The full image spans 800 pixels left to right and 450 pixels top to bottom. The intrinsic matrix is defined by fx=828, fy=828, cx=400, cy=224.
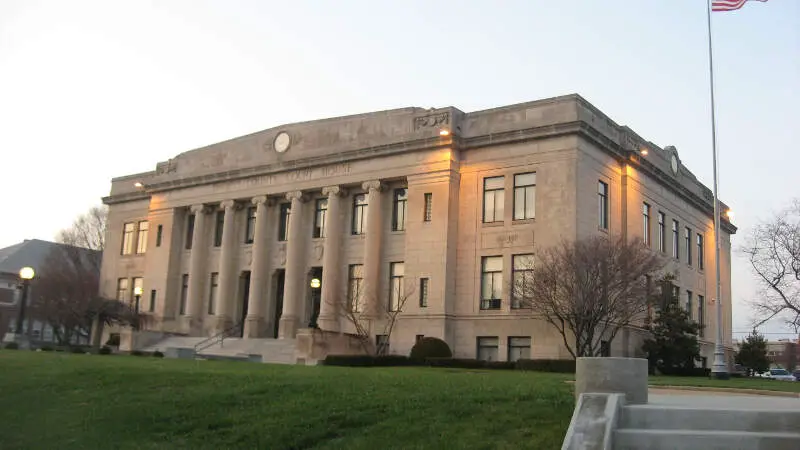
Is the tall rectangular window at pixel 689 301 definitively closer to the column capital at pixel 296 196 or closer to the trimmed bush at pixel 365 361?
the trimmed bush at pixel 365 361

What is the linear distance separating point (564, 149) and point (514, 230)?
15.6ft

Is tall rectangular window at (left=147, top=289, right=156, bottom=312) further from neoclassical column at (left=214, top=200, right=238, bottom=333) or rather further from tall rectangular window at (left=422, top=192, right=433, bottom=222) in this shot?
tall rectangular window at (left=422, top=192, right=433, bottom=222)

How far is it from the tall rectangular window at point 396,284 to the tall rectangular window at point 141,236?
23985 millimetres

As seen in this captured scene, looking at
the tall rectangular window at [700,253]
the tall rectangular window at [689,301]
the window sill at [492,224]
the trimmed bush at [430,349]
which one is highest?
the tall rectangular window at [700,253]

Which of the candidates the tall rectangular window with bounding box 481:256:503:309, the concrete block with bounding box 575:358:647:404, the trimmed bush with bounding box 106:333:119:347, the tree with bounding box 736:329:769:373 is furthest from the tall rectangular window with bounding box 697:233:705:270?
the concrete block with bounding box 575:358:647:404

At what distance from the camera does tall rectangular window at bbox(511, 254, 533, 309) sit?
37.9 m

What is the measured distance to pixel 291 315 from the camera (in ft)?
157

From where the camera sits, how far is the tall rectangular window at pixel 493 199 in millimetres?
42906

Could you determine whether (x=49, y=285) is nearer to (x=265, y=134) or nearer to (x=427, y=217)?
(x=265, y=134)

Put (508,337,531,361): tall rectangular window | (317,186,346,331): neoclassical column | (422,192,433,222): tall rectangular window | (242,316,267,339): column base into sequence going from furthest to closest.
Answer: (242,316,267,339): column base < (317,186,346,331): neoclassical column < (422,192,433,222): tall rectangular window < (508,337,531,361): tall rectangular window

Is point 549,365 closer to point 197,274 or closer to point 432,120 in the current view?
point 432,120

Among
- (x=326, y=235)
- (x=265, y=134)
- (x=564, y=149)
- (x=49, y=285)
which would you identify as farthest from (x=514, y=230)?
(x=49, y=285)

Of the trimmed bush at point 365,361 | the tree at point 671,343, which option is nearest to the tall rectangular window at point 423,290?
the trimmed bush at point 365,361

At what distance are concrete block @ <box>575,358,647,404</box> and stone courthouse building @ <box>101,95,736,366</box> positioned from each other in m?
27.2
